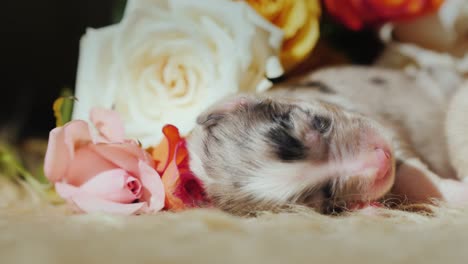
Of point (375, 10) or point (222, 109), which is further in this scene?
point (375, 10)

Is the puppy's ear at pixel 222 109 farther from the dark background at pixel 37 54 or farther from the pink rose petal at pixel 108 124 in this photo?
the dark background at pixel 37 54

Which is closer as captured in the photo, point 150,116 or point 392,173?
point 392,173

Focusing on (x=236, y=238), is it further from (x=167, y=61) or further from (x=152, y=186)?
(x=167, y=61)

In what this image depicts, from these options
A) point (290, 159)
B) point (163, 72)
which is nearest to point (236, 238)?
point (290, 159)

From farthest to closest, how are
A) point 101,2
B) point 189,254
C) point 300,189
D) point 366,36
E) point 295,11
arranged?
1. point 101,2
2. point 366,36
3. point 295,11
4. point 300,189
5. point 189,254

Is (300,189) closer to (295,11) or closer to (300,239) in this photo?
(300,239)

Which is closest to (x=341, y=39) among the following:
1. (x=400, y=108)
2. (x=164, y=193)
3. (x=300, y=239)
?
(x=400, y=108)
